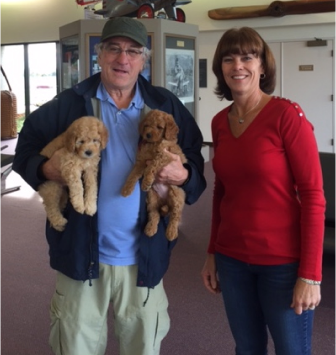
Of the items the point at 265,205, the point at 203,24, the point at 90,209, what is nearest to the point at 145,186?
the point at 90,209

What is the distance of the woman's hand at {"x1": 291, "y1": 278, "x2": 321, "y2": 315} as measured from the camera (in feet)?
4.90

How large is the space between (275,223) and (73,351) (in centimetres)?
94

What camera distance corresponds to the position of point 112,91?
Answer: 1.77 meters

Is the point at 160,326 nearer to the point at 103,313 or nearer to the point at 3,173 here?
the point at 103,313

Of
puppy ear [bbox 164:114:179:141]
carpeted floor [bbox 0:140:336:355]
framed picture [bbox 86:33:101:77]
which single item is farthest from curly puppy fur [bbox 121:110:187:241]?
framed picture [bbox 86:33:101:77]

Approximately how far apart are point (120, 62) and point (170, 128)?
0.30 m

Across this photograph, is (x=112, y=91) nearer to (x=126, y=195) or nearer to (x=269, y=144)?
(x=126, y=195)

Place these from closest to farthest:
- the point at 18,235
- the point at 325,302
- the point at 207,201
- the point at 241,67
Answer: the point at 241,67
the point at 325,302
the point at 18,235
the point at 207,201

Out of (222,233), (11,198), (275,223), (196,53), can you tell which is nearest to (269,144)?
(275,223)

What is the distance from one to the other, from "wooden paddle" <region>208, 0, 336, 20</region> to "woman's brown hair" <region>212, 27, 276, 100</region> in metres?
7.47

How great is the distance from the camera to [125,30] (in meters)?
1.69

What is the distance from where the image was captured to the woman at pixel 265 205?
1.50 m

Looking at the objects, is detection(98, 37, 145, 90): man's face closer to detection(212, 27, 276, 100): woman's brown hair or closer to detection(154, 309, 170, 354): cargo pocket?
detection(212, 27, 276, 100): woman's brown hair

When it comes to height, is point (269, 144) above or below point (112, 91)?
below
